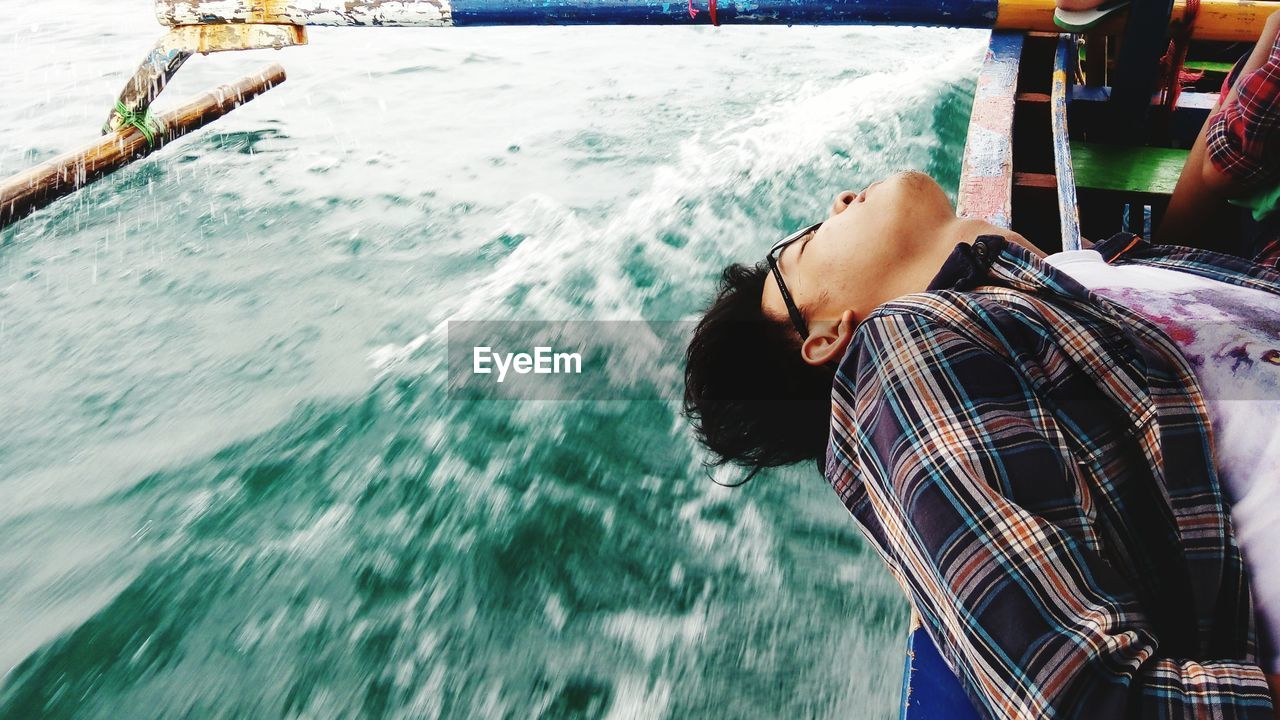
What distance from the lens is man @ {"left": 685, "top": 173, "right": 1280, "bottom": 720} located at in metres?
0.89

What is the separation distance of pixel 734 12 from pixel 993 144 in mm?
1153

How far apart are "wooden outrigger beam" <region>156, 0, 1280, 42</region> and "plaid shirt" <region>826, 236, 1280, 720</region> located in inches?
82.3

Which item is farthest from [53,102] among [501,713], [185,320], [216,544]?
[501,713]

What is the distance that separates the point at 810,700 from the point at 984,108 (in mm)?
2402

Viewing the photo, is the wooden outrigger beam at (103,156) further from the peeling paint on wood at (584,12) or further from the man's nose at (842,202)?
the man's nose at (842,202)

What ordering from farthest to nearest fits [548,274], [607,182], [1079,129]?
1. [607,182]
2. [548,274]
3. [1079,129]

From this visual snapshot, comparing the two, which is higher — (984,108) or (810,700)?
(984,108)

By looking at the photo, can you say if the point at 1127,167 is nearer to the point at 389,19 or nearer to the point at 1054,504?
the point at 1054,504

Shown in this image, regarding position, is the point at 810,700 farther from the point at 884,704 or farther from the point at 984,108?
the point at 984,108

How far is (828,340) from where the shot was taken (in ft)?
5.06

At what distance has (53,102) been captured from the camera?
6.43 m

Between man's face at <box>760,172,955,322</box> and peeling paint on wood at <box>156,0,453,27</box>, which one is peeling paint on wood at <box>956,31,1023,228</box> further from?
peeling paint on wood at <box>156,0,453,27</box>

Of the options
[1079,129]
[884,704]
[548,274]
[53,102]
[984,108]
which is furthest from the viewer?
[53,102]

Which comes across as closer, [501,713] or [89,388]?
[501,713]
